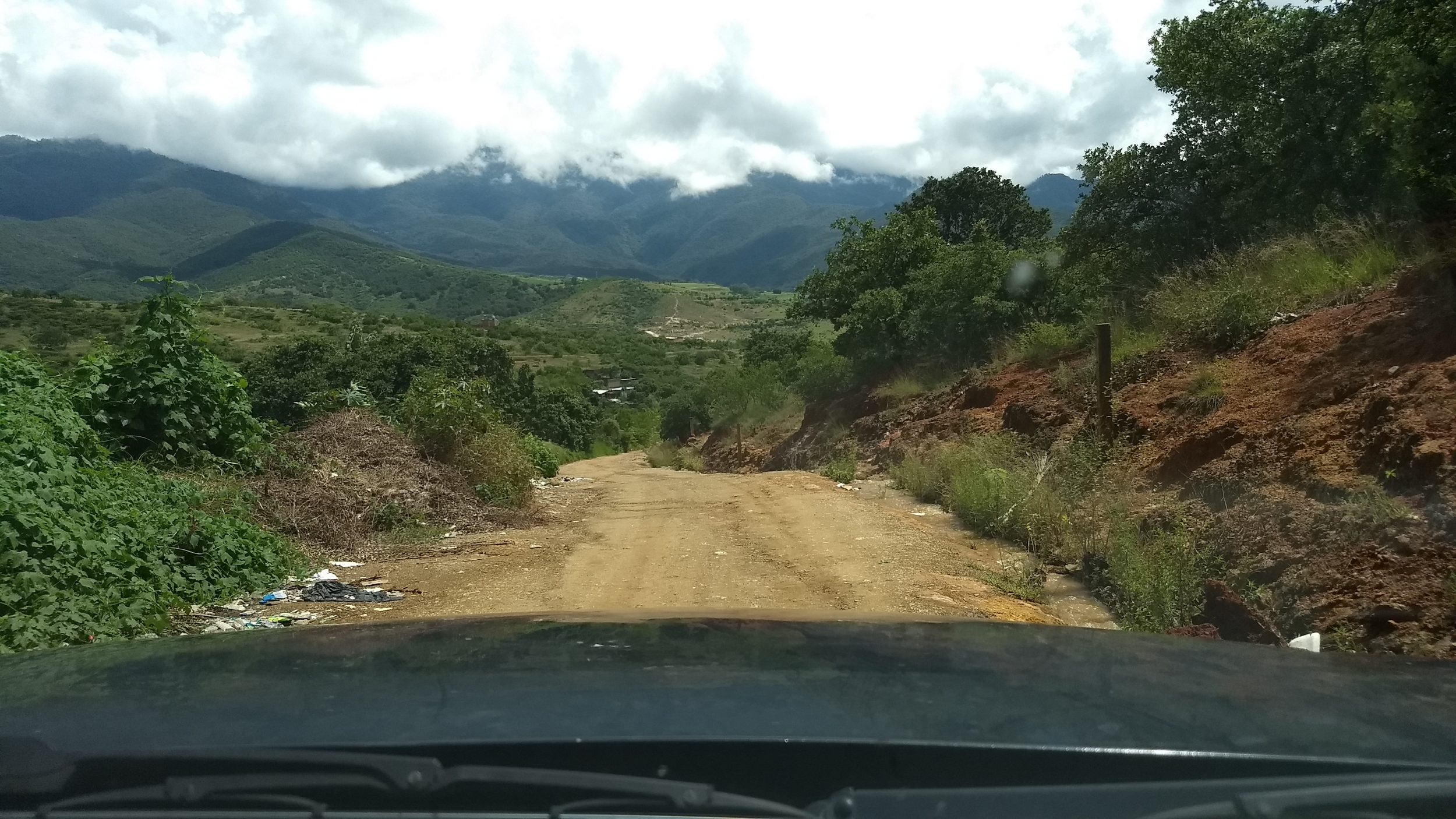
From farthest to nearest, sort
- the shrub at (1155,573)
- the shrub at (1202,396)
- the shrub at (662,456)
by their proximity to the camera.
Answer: the shrub at (662,456) < the shrub at (1202,396) < the shrub at (1155,573)

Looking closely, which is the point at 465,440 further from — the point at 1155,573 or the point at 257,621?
the point at 1155,573

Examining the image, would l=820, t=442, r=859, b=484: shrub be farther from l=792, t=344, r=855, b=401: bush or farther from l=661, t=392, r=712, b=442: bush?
l=661, t=392, r=712, b=442: bush

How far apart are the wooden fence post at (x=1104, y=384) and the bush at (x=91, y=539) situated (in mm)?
9058

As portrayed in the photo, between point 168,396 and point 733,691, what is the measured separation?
10.3 m

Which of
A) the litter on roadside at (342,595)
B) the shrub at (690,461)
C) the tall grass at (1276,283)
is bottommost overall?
the shrub at (690,461)

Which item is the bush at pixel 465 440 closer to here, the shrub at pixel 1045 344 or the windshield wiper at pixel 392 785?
the shrub at pixel 1045 344

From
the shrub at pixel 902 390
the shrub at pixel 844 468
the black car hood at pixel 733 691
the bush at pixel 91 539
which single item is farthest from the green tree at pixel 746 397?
the black car hood at pixel 733 691

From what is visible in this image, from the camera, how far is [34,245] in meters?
142

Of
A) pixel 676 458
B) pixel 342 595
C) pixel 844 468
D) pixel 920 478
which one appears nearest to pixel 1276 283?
pixel 920 478

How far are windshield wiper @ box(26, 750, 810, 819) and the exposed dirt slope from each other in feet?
17.3

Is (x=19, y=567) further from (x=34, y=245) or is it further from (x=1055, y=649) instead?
(x=34, y=245)

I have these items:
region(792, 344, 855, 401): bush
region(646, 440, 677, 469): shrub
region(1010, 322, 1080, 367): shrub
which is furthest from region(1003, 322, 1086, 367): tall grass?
region(646, 440, 677, 469): shrub

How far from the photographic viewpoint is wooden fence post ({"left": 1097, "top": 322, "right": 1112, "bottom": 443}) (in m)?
12.5

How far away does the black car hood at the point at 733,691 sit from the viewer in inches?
88.1
